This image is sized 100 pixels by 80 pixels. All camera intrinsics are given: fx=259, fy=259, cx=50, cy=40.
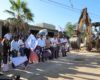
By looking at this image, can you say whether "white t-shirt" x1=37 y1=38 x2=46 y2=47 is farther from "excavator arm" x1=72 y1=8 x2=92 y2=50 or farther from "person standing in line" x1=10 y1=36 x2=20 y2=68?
"excavator arm" x1=72 y1=8 x2=92 y2=50

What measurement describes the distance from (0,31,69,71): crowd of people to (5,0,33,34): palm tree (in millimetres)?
7575

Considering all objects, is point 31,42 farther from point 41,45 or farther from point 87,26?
point 87,26

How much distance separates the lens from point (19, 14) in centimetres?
2628

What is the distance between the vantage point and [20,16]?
1032 inches

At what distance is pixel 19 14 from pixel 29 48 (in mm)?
12389

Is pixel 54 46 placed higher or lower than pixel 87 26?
lower

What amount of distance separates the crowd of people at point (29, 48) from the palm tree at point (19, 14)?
758cm

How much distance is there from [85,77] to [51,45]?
6937 millimetres

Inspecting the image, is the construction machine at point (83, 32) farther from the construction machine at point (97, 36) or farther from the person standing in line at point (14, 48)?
the person standing in line at point (14, 48)

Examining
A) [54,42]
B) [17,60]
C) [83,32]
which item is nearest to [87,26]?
[83,32]

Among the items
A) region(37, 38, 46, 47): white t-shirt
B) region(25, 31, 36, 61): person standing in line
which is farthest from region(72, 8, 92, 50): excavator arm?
region(25, 31, 36, 61): person standing in line

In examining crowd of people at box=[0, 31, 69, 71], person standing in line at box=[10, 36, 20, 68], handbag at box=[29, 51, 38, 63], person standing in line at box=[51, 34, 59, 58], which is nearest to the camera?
crowd of people at box=[0, 31, 69, 71]

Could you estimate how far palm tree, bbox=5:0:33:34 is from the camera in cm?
2530

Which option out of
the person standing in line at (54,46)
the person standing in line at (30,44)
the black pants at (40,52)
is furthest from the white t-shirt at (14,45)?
the person standing in line at (54,46)
